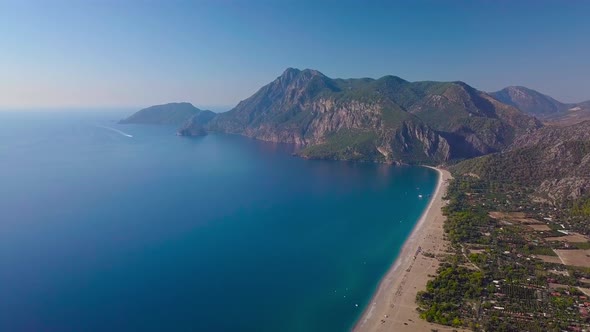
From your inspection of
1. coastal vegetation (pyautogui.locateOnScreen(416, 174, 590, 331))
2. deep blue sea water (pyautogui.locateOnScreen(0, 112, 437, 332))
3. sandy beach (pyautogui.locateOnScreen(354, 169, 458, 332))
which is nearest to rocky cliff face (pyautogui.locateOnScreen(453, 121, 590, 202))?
coastal vegetation (pyautogui.locateOnScreen(416, 174, 590, 331))

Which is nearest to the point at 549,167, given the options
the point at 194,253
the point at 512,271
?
the point at 512,271

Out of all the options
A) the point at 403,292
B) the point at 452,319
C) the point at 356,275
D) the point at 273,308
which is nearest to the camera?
the point at 452,319

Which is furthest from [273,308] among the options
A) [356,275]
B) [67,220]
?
[67,220]

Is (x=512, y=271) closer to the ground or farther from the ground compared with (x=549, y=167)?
closer to the ground

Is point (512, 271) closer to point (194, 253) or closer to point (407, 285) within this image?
point (407, 285)

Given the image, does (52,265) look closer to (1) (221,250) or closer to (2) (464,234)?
(1) (221,250)

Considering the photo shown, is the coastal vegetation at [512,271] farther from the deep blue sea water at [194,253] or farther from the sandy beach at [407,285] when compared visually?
the deep blue sea water at [194,253]
